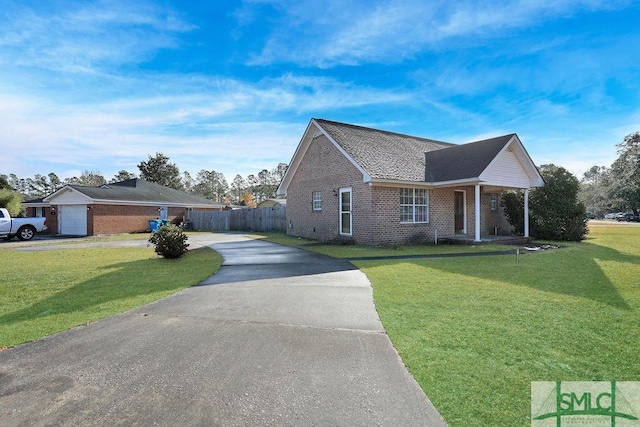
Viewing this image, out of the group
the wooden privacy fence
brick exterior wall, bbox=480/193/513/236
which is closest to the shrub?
the wooden privacy fence

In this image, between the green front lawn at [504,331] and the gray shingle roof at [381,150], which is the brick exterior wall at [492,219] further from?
the green front lawn at [504,331]

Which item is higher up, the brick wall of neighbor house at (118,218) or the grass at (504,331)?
the brick wall of neighbor house at (118,218)

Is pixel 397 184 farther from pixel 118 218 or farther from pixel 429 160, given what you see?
pixel 118 218

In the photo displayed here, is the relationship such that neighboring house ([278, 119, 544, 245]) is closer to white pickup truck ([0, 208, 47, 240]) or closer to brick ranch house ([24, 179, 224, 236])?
brick ranch house ([24, 179, 224, 236])

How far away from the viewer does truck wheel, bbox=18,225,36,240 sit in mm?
20647

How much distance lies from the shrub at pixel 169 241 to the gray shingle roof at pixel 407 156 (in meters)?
8.01

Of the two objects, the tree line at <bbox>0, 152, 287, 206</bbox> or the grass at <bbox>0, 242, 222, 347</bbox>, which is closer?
the grass at <bbox>0, 242, 222, 347</bbox>

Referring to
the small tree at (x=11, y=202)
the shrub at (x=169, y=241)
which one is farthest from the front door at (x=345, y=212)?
the small tree at (x=11, y=202)

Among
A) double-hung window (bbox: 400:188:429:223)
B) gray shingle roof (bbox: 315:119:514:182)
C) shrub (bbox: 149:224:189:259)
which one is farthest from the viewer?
double-hung window (bbox: 400:188:429:223)

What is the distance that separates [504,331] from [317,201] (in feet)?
48.0

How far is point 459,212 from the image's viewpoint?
1772 centimetres

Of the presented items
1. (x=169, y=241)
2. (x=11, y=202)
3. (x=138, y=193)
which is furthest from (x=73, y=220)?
(x=169, y=241)

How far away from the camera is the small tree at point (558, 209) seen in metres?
17.4

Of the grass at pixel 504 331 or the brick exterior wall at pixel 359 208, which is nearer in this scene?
the grass at pixel 504 331
